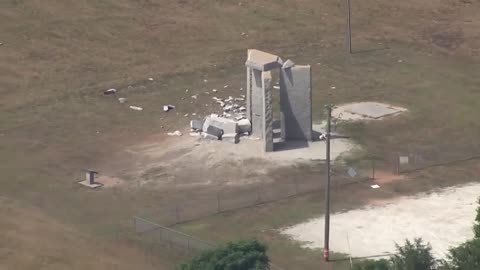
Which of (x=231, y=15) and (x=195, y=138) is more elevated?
(x=231, y=15)

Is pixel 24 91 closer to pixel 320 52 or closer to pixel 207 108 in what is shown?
pixel 207 108

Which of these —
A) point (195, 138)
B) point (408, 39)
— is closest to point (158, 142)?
point (195, 138)

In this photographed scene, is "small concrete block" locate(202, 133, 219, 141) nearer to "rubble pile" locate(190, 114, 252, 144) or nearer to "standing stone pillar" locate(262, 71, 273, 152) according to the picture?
"rubble pile" locate(190, 114, 252, 144)

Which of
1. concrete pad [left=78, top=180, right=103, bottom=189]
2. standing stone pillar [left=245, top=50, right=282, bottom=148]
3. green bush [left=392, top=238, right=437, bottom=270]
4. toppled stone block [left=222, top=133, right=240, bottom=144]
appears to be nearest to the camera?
green bush [left=392, top=238, right=437, bottom=270]

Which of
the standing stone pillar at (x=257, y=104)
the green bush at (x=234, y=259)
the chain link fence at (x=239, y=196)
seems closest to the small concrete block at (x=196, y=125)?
the standing stone pillar at (x=257, y=104)

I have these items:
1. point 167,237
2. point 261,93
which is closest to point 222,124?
point 261,93

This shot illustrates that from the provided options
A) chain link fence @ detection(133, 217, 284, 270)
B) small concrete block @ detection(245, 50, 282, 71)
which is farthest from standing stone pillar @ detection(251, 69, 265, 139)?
chain link fence @ detection(133, 217, 284, 270)
